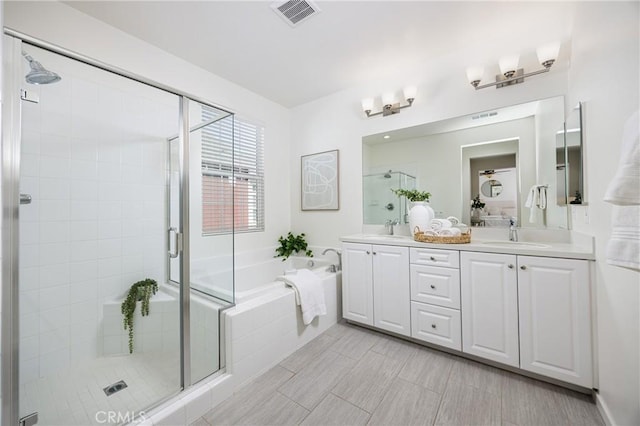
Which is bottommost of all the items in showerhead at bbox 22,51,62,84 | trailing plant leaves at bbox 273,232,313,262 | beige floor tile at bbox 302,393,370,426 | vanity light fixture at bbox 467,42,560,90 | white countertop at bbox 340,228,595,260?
beige floor tile at bbox 302,393,370,426

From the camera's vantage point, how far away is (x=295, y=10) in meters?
1.78

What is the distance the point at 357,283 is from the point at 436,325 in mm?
727

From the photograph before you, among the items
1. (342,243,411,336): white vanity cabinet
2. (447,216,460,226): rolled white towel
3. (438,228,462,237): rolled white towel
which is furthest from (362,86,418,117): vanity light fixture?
(342,243,411,336): white vanity cabinet

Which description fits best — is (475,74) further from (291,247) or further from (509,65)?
(291,247)

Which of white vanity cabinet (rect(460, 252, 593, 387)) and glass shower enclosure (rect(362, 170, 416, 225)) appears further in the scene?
glass shower enclosure (rect(362, 170, 416, 225))

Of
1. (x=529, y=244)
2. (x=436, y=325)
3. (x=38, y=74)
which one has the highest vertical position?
(x=38, y=74)

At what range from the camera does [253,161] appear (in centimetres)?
307

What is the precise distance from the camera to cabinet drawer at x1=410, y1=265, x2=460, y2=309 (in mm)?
1859

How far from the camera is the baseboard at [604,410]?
1.26 meters

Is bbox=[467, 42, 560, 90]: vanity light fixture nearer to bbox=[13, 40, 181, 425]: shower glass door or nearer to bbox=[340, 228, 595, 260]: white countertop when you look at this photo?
bbox=[340, 228, 595, 260]: white countertop

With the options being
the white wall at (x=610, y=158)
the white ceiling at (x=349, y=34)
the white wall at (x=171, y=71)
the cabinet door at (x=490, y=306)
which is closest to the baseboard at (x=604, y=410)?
the white wall at (x=610, y=158)

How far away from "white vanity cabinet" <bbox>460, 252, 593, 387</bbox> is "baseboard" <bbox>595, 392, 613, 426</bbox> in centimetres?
7

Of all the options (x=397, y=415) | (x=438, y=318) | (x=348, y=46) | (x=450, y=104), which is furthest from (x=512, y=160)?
(x=397, y=415)

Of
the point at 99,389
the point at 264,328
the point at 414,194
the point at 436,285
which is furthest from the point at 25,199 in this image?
the point at 414,194
